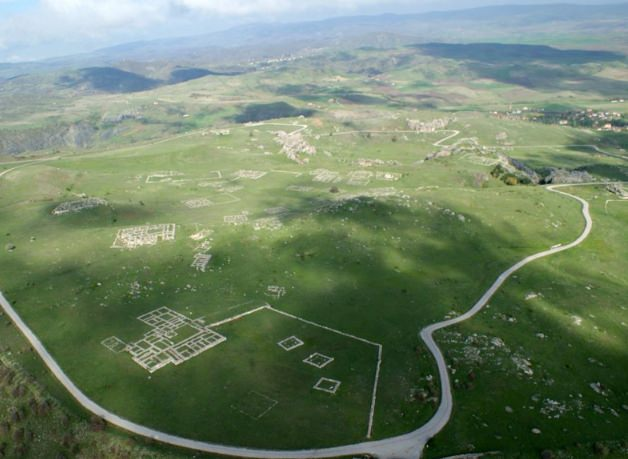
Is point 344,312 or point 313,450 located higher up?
point 313,450

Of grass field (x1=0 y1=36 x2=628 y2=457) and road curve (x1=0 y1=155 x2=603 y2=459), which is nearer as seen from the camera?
road curve (x1=0 y1=155 x2=603 y2=459)

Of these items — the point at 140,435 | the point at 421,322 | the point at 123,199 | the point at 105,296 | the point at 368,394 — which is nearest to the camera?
the point at 140,435

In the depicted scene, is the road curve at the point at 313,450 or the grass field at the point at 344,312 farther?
the grass field at the point at 344,312

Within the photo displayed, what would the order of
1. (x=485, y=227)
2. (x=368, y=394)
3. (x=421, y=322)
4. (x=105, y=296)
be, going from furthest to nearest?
1. (x=485, y=227)
2. (x=105, y=296)
3. (x=421, y=322)
4. (x=368, y=394)

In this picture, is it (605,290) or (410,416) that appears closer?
(410,416)

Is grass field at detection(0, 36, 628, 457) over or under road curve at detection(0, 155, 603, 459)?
under

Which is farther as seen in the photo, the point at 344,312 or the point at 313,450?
the point at 344,312

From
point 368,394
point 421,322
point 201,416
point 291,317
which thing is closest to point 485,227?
point 421,322

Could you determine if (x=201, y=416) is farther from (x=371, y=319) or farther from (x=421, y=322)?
(x=421, y=322)

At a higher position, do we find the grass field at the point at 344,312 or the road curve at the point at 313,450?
the road curve at the point at 313,450

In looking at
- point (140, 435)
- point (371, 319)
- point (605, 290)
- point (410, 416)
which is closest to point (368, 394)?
point (410, 416)

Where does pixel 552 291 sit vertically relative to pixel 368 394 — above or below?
below
